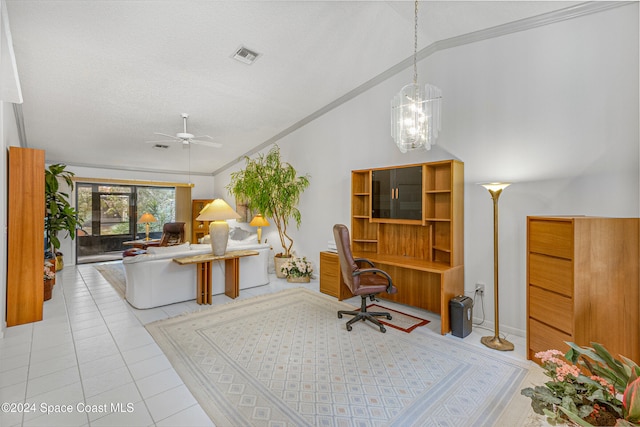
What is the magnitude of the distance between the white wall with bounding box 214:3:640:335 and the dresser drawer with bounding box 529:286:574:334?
49cm

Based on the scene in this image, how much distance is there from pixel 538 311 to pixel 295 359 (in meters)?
2.23

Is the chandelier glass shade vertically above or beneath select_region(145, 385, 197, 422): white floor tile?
above

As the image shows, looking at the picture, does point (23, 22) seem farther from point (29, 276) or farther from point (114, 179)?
point (114, 179)

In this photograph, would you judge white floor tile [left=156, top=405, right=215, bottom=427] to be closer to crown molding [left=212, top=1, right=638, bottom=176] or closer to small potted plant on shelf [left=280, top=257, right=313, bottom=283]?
small potted plant on shelf [left=280, top=257, right=313, bottom=283]

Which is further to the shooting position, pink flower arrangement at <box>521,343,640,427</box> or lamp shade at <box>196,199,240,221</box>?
lamp shade at <box>196,199,240,221</box>

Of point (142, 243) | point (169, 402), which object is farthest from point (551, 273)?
point (142, 243)

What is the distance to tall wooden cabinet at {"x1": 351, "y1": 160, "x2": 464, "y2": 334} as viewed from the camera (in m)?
3.42

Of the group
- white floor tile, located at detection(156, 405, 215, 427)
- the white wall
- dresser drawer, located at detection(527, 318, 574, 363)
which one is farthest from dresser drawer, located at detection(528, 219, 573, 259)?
white floor tile, located at detection(156, 405, 215, 427)

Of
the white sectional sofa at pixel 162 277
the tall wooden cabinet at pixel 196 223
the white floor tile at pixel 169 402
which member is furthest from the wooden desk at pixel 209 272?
the tall wooden cabinet at pixel 196 223

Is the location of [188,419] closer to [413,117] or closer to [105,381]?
[105,381]

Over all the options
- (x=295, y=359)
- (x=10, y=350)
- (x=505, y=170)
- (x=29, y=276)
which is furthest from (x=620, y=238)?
(x=29, y=276)

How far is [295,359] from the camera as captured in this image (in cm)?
264

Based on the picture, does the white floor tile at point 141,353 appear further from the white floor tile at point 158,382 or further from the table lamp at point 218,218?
the table lamp at point 218,218

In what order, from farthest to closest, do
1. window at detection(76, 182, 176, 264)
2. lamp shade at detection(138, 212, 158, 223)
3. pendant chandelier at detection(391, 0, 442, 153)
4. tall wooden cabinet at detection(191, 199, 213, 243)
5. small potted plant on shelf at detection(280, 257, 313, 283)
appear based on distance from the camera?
tall wooden cabinet at detection(191, 199, 213, 243) → lamp shade at detection(138, 212, 158, 223) → window at detection(76, 182, 176, 264) → small potted plant on shelf at detection(280, 257, 313, 283) → pendant chandelier at detection(391, 0, 442, 153)
